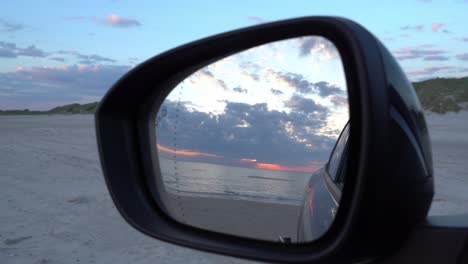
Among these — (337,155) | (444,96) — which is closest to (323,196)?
(337,155)

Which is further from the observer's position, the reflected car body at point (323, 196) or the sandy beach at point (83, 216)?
the sandy beach at point (83, 216)

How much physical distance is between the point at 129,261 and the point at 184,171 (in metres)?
2.88

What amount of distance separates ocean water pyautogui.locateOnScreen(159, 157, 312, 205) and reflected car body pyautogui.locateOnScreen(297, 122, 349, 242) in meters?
0.10

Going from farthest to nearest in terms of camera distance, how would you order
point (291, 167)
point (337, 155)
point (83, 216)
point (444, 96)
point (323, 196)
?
1. point (444, 96)
2. point (83, 216)
3. point (323, 196)
4. point (337, 155)
5. point (291, 167)

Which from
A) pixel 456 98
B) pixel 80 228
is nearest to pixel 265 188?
pixel 80 228

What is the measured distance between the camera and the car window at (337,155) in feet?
4.60

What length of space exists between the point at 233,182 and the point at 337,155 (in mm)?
356

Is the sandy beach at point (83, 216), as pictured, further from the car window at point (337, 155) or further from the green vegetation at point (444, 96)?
the green vegetation at point (444, 96)

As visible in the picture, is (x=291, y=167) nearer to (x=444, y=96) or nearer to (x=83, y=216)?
(x=83, y=216)

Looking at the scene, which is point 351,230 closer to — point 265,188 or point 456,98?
point 265,188

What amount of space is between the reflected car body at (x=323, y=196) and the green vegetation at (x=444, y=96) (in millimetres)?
27529

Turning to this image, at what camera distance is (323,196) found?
6.98 feet

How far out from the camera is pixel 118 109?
6.43 ft

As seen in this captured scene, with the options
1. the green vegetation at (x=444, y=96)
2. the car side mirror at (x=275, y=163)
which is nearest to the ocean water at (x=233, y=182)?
the car side mirror at (x=275, y=163)
